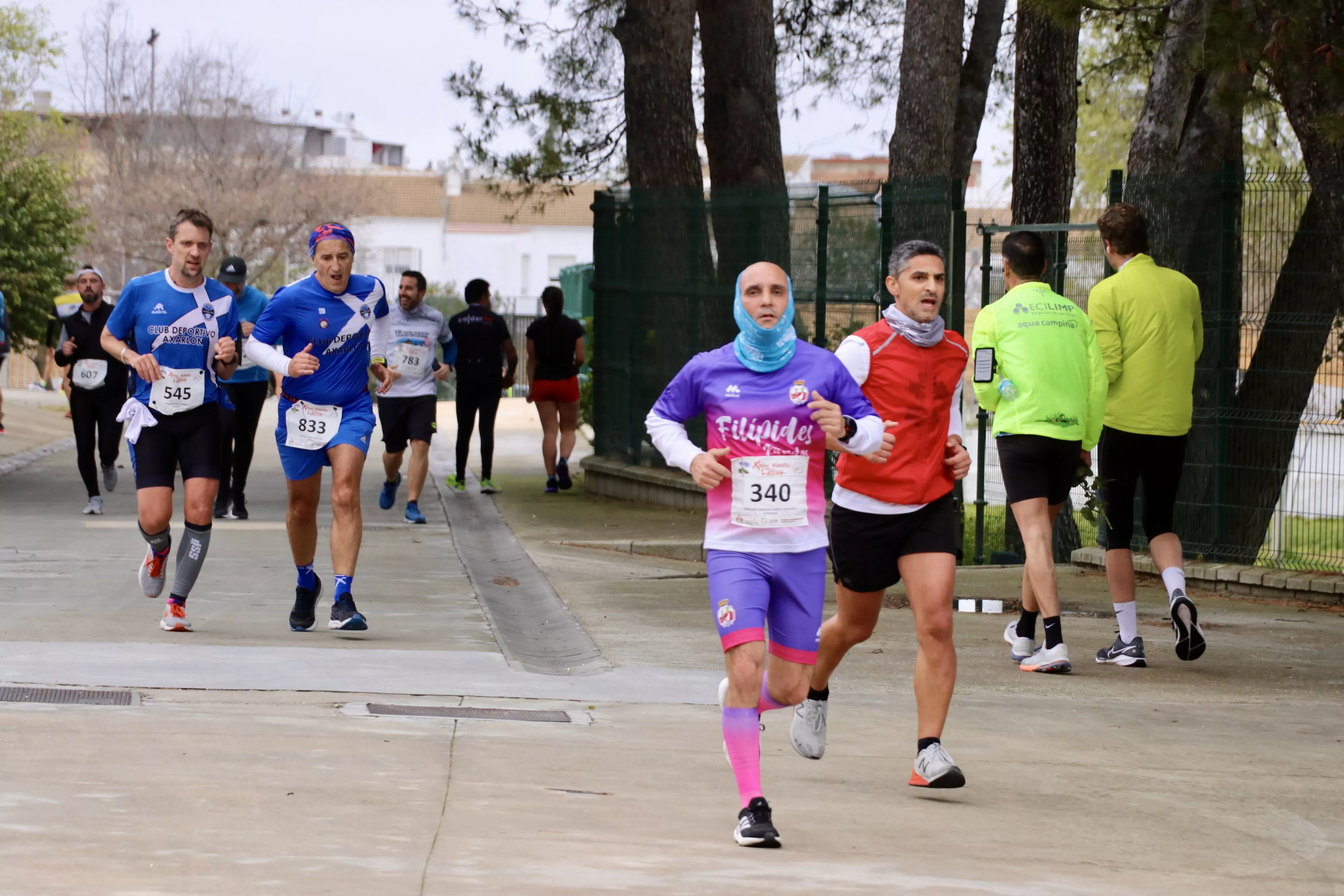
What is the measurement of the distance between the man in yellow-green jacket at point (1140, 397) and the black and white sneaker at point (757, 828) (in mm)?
3923

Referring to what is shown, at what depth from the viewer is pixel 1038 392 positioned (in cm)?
812

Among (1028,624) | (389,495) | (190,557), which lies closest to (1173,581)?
(1028,624)

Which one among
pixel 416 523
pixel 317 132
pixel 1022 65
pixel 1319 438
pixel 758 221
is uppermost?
pixel 317 132

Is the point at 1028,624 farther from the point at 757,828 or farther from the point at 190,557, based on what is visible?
the point at 190,557

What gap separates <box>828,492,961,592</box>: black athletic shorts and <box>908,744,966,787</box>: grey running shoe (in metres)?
0.60

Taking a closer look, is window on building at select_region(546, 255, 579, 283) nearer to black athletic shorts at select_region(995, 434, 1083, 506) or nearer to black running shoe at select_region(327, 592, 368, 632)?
black running shoe at select_region(327, 592, 368, 632)

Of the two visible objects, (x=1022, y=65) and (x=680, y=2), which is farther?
(x=680, y=2)

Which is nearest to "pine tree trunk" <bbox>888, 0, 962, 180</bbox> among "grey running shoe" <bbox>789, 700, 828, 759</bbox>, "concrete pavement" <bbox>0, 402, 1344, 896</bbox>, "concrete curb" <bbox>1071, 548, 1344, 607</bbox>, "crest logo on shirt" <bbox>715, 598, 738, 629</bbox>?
"concrete curb" <bbox>1071, 548, 1344, 607</bbox>

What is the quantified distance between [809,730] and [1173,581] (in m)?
3.13

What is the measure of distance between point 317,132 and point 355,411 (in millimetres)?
83741

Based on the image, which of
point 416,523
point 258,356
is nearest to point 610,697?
point 258,356

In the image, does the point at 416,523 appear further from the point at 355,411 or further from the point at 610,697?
the point at 610,697

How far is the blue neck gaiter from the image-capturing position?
552cm

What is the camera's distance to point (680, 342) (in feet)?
51.6
